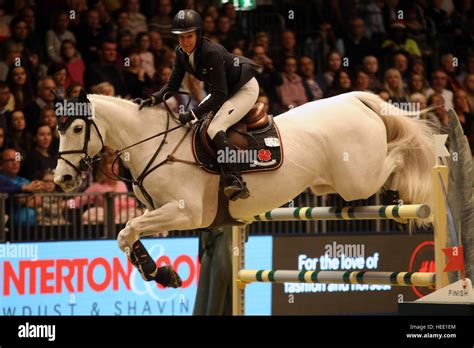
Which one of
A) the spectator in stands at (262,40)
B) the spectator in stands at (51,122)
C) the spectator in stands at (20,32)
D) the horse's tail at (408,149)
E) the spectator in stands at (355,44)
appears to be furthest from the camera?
the spectator in stands at (355,44)

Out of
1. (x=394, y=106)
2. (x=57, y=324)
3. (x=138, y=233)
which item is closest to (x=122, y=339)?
(x=57, y=324)

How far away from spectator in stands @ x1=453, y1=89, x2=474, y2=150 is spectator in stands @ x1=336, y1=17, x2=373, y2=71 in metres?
1.44

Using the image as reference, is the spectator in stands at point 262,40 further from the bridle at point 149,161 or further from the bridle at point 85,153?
the bridle at point 85,153

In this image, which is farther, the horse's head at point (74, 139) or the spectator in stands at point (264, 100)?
the spectator in stands at point (264, 100)

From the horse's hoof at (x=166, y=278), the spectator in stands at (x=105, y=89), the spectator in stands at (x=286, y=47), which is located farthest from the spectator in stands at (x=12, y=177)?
the spectator in stands at (x=286, y=47)

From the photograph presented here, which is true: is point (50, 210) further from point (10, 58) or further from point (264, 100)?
point (264, 100)

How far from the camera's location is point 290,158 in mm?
8609

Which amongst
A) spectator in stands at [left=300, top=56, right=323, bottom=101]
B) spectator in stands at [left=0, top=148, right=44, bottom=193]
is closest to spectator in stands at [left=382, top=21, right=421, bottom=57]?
spectator in stands at [left=300, top=56, right=323, bottom=101]

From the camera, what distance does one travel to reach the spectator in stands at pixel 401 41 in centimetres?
1574

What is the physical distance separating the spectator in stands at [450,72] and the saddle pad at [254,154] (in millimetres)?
7669

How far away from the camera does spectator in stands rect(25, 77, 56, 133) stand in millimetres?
12039

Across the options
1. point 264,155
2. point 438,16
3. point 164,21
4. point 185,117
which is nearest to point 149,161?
point 185,117

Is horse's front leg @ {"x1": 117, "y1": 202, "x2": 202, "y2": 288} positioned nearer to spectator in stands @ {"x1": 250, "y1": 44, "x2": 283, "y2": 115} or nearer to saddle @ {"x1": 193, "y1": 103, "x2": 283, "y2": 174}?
saddle @ {"x1": 193, "y1": 103, "x2": 283, "y2": 174}

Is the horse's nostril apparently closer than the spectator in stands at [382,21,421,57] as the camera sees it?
Yes
